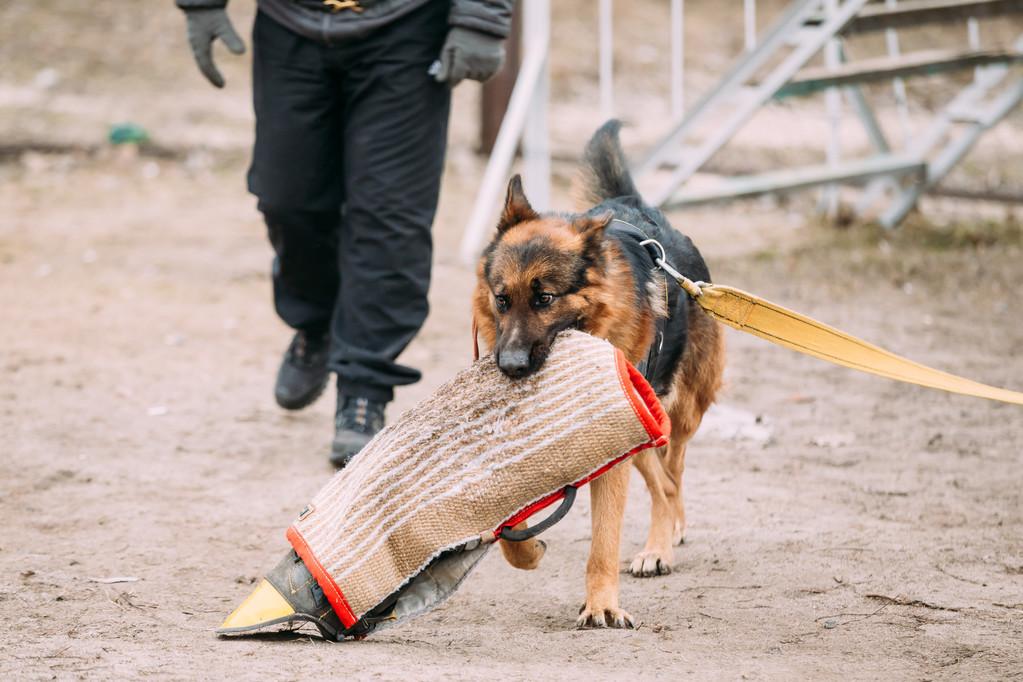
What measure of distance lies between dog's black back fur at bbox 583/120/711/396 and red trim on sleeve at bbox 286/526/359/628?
3.48 ft

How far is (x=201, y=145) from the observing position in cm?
1095

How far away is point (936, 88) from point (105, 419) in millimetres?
10415

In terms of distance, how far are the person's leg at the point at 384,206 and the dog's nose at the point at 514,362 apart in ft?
4.84

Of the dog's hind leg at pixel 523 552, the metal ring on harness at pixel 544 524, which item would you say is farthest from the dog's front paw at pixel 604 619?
the metal ring on harness at pixel 544 524

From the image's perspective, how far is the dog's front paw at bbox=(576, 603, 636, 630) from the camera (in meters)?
3.17

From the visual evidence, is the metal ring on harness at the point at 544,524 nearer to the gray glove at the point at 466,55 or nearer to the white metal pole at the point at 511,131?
the gray glove at the point at 466,55

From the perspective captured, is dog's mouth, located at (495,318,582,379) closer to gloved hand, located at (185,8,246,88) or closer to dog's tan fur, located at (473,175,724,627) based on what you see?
dog's tan fur, located at (473,175,724,627)

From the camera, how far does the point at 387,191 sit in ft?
14.0

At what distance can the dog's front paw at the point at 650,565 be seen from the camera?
3646mm

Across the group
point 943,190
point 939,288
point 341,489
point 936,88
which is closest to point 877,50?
point 936,88

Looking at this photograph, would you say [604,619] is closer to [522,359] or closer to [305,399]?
[522,359]

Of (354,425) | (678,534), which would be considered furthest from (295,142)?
(678,534)

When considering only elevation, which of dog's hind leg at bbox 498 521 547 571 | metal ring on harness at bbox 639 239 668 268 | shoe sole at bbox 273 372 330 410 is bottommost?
shoe sole at bbox 273 372 330 410

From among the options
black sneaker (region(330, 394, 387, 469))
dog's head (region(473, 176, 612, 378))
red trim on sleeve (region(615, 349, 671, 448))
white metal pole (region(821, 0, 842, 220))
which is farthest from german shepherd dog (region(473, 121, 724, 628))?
white metal pole (region(821, 0, 842, 220))
